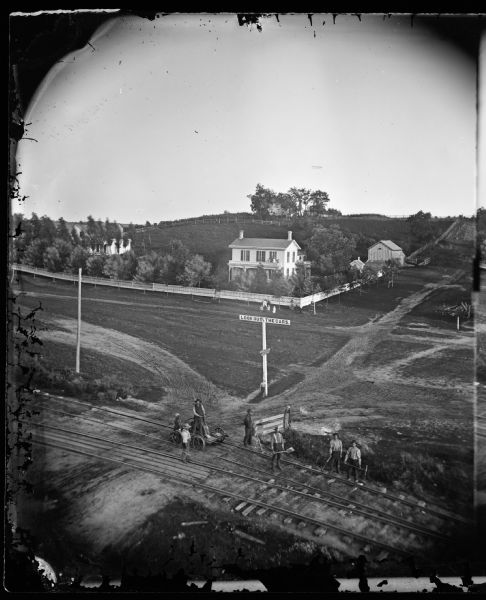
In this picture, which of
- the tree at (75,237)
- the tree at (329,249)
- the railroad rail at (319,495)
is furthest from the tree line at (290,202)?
the railroad rail at (319,495)

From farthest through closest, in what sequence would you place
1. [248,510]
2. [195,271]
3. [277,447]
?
[195,271], [277,447], [248,510]

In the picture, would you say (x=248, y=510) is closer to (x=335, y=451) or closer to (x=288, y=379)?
(x=335, y=451)

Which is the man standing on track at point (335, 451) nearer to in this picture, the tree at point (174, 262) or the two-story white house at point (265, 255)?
the two-story white house at point (265, 255)

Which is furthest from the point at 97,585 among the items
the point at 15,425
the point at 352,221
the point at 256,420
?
the point at 352,221

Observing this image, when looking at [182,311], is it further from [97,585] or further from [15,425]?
[97,585]

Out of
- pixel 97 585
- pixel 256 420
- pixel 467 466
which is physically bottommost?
pixel 97 585

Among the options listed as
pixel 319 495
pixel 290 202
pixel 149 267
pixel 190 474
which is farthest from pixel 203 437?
pixel 290 202

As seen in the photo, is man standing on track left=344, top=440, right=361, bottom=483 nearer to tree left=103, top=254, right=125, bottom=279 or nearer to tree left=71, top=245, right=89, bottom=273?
tree left=103, top=254, right=125, bottom=279
